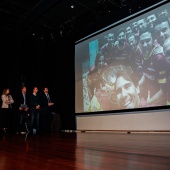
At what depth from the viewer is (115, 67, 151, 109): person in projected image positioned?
13.4 feet

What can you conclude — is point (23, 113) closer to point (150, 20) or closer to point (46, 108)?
point (46, 108)

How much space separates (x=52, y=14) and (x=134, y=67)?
2656 mm

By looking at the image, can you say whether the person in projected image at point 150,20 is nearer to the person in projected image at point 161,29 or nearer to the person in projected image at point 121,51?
the person in projected image at point 161,29

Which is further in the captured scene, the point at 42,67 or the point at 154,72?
the point at 42,67

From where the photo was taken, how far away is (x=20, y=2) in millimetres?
4695

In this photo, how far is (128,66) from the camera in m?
4.34

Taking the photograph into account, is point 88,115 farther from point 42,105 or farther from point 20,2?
point 20,2

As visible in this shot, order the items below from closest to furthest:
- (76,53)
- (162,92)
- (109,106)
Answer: (162,92) → (109,106) → (76,53)

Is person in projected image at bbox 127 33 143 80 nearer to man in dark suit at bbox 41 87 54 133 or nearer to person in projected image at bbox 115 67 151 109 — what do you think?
person in projected image at bbox 115 67 151 109

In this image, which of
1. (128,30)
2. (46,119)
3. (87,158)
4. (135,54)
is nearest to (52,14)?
(128,30)

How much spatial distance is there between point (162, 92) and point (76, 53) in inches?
116

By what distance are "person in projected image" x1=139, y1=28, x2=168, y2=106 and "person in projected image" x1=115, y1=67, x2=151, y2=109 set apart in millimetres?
144

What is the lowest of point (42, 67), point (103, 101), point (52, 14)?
point (103, 101)

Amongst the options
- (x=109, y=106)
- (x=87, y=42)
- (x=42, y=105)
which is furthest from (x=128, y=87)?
(x=42, y=105)
